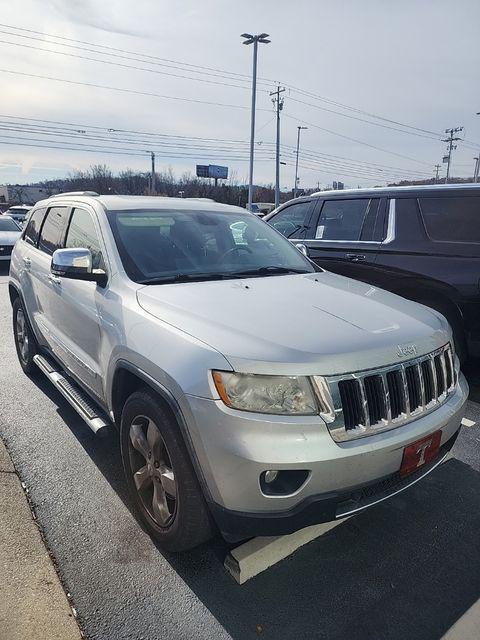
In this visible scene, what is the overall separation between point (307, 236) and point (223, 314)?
3.94 meters

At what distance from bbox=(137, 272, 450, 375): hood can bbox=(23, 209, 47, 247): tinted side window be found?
252 centimetres

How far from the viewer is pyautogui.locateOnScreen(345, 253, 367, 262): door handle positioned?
16.9 ft

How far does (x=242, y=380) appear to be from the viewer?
1.91 metres

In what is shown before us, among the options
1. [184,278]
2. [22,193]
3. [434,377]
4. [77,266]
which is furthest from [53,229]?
[22,193]

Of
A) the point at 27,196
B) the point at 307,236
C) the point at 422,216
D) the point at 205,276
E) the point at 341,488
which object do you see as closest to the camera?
the point at 341,488

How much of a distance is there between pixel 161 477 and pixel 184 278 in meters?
1.18

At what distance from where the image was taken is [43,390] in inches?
174

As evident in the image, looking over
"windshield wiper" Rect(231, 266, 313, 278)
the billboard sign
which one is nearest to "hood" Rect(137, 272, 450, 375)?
"windshield wiper" Rect(231, 266, 313, 278)

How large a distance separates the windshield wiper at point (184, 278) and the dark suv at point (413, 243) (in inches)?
96.9

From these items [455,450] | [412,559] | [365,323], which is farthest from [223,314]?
[455,450]

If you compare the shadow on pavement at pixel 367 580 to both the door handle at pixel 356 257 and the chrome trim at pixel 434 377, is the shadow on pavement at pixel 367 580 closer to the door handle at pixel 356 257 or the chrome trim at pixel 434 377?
the chrome trim at pixel 434 377

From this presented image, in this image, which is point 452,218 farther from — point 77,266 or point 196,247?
point 77,266

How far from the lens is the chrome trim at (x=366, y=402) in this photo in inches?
75.1

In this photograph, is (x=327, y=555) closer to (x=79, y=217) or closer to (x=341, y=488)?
(x=341, y=488)
